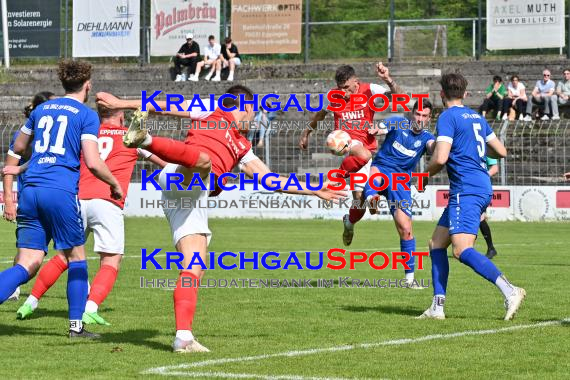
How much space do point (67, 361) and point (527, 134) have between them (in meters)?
20.5

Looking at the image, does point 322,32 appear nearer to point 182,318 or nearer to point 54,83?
point 54,83

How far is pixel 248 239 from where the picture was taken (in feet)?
70.3

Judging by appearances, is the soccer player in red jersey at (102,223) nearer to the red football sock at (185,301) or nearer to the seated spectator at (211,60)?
the red football sock at (185,301)

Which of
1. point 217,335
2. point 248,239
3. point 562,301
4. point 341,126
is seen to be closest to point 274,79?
point 248,239

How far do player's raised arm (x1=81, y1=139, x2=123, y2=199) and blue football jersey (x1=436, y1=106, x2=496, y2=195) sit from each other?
304cm

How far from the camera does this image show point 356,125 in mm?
14555

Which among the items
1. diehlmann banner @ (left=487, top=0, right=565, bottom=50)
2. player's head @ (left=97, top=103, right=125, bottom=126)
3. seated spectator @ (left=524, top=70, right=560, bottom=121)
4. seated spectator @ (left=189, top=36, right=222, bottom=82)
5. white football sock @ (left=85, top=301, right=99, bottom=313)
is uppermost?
diehlmann banner @ (left=487, top=0, right=565, bottom=50)

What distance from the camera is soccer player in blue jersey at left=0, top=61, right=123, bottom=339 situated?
8.69m

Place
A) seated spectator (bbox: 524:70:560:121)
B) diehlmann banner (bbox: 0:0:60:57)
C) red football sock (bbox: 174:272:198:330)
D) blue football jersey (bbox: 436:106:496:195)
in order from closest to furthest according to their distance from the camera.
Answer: red football sock (bbox: 174:272:198:330) → blue football jersey (bbox: 436:106:496:195) → seated spectator (bbox: 524:70:560:121) → diehlmann banner (bbox: 0:0:60:57)

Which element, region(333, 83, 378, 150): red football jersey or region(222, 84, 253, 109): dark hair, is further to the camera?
region(333, 83, 378, 150): red football jersey

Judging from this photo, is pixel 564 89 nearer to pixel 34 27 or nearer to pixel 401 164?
pixel 401 164

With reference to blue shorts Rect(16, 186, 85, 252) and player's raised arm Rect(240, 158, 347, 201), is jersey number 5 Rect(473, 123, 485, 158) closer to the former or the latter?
player's raised arm Rect(240, 158, 347, 201)

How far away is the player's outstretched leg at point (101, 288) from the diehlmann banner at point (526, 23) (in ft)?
75.9

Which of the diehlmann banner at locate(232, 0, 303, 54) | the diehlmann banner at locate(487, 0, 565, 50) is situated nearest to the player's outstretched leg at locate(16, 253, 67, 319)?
the diehlmann banner at locate(487, 0, 565, 50)
